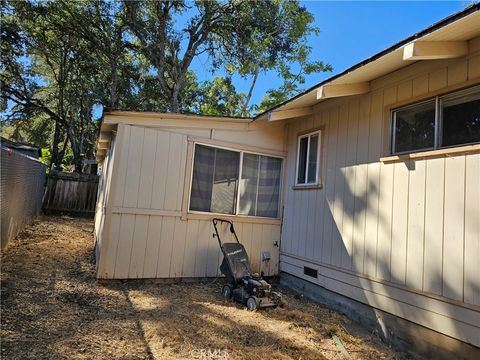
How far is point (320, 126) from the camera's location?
5398 millimetres

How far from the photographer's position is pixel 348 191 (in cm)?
461

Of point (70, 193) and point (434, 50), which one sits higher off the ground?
point (434, 50)

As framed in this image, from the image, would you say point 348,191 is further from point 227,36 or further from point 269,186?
point 227,36

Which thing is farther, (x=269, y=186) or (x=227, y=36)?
(x=227, y=36)

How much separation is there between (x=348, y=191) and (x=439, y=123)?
1488 mm

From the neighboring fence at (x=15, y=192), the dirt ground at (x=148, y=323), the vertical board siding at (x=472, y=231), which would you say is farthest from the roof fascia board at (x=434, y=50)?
the neighboring fence at (x=15, y=192)

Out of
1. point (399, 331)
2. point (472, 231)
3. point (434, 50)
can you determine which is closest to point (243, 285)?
point (399, 331)

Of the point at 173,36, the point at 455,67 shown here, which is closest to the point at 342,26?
the point at 173,36

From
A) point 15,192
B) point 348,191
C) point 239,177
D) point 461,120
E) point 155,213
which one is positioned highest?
point 461,120

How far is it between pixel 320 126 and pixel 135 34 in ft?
40.9

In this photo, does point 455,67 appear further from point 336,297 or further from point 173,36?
point 173,36

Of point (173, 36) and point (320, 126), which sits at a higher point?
point (173, 36)

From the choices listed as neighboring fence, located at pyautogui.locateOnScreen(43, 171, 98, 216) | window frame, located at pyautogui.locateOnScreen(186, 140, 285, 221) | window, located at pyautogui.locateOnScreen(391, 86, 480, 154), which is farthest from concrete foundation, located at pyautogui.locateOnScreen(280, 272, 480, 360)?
neighboring fence, located at pyautogui.locateOnScreen(43, 171, 98, 216)

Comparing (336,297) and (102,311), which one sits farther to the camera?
(336,297)
